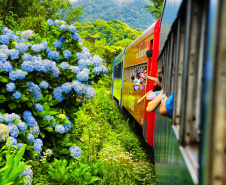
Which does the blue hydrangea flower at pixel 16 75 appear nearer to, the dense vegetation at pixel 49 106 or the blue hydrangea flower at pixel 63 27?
the dense vegetation at pixel 49 106

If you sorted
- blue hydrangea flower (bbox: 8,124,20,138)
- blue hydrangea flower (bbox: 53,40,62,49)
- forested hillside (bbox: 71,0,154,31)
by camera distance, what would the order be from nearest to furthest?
blue hydrangea flower (bbox: 8,124,20,138)
blue hydrangea flower (bbox: 53,40,62,49)
forested hillside (bbox: 71,0,154,31)

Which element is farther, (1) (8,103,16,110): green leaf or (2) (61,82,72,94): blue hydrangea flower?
(2) (61,82,72,94): blue hydrangea flower

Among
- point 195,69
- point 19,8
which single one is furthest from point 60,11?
point 195,69

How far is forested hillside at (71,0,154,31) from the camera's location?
153m

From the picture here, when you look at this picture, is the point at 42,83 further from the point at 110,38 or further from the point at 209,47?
the point at 110,38

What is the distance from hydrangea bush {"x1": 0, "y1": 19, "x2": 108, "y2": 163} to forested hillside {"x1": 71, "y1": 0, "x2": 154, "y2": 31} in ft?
470

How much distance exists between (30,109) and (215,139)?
368 centimetres

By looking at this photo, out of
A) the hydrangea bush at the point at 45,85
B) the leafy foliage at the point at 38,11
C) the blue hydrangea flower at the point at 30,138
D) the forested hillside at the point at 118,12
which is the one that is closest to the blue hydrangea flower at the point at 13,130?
the hydrangea bush at the point at 45,85

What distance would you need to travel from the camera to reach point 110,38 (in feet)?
271

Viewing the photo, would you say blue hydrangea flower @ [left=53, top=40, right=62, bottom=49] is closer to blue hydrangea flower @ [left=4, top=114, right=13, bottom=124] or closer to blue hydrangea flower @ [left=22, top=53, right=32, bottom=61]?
blue hydrangea flower @ [left=22, top=53, right=32, bottom=61]

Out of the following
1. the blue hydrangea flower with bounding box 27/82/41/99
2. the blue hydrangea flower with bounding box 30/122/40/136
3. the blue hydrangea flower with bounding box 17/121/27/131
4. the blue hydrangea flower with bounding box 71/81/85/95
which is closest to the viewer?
the blue hydrangea flower with bounding box 17/121/27/131

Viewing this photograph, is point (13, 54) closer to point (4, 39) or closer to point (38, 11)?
point (4, 39)

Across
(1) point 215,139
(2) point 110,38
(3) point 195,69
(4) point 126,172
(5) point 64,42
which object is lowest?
(4) point 126,172

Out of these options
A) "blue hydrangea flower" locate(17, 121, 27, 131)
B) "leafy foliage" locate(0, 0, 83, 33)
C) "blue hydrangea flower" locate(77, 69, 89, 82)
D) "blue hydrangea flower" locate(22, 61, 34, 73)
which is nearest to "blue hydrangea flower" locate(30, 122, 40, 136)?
"blue hydrangea flower" locate(17, 121, 27, 131)
